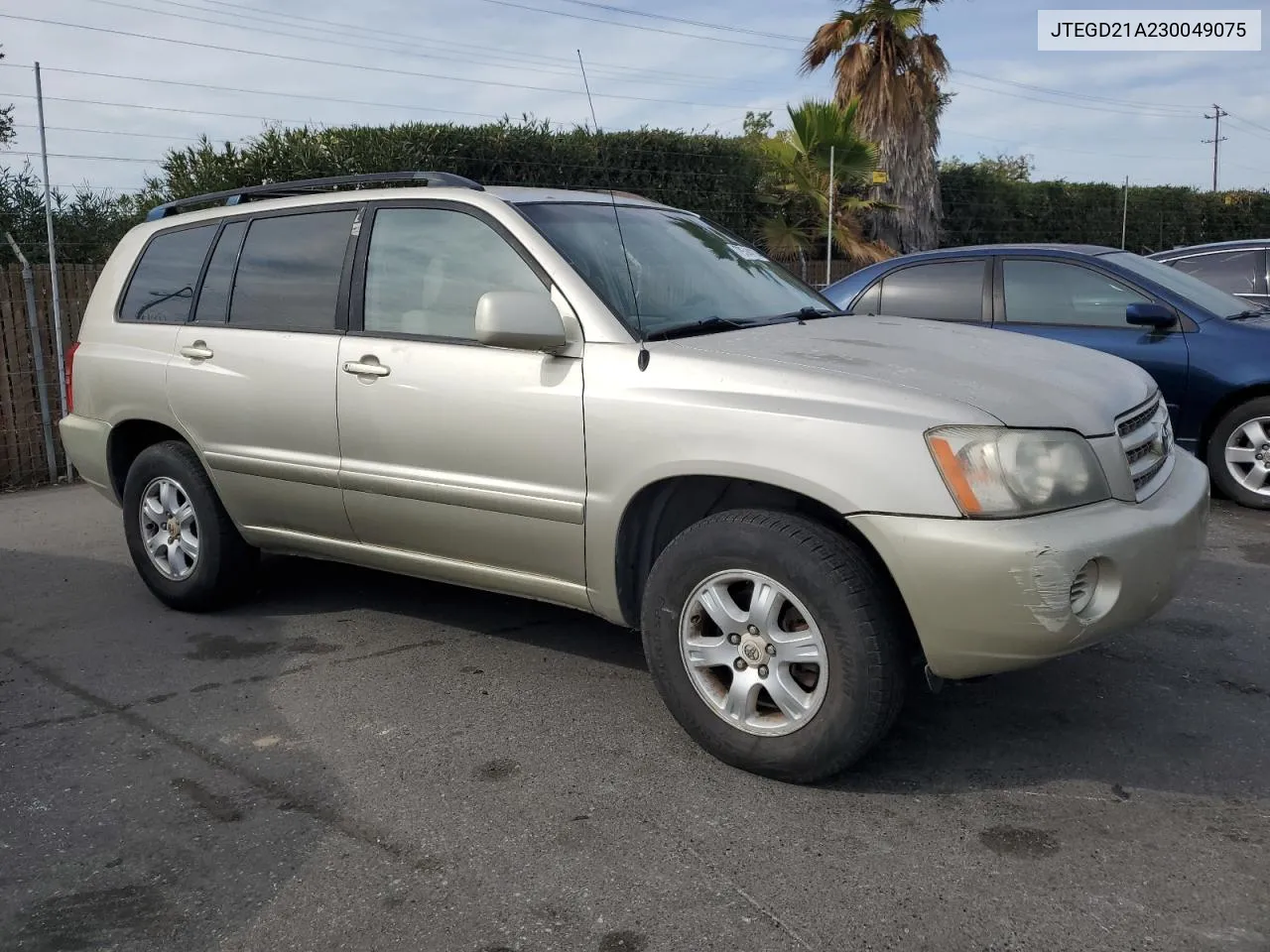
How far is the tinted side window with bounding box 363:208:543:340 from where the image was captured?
3990 mm

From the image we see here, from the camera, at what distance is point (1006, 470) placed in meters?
2.96

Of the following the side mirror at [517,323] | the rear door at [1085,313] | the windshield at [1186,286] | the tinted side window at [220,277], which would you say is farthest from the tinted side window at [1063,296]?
the tinted side window at [220,277]

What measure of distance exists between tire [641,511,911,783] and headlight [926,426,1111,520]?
36cm

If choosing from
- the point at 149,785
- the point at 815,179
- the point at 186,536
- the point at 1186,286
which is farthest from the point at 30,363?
the point at 815,179

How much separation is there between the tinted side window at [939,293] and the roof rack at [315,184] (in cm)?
368

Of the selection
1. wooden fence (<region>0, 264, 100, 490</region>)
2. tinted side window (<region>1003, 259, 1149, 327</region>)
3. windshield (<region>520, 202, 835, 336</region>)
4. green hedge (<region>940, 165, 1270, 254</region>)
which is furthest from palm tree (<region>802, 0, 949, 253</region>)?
windshield (<region>520, 202, 835, 336</region>)

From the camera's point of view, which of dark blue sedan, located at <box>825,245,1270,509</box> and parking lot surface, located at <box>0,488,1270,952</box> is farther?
dark blue sedan, located at <box>825,245,1270,509</box>

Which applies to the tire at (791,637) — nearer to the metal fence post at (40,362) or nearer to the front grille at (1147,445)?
the front grille at (1147,445)

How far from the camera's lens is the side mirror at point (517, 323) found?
11.7ft

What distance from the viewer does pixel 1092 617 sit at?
2.99 metres

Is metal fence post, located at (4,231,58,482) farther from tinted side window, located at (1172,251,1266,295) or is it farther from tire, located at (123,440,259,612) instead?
tinted side window, located at (1172,251,1266,295)

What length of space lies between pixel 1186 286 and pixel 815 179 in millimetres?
8975

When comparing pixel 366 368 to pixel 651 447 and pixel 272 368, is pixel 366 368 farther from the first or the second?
pixel 651 447

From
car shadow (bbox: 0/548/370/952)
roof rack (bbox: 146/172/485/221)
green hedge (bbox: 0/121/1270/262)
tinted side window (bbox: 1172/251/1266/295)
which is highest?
green hedge (bbox: 0/121/1270/262)
